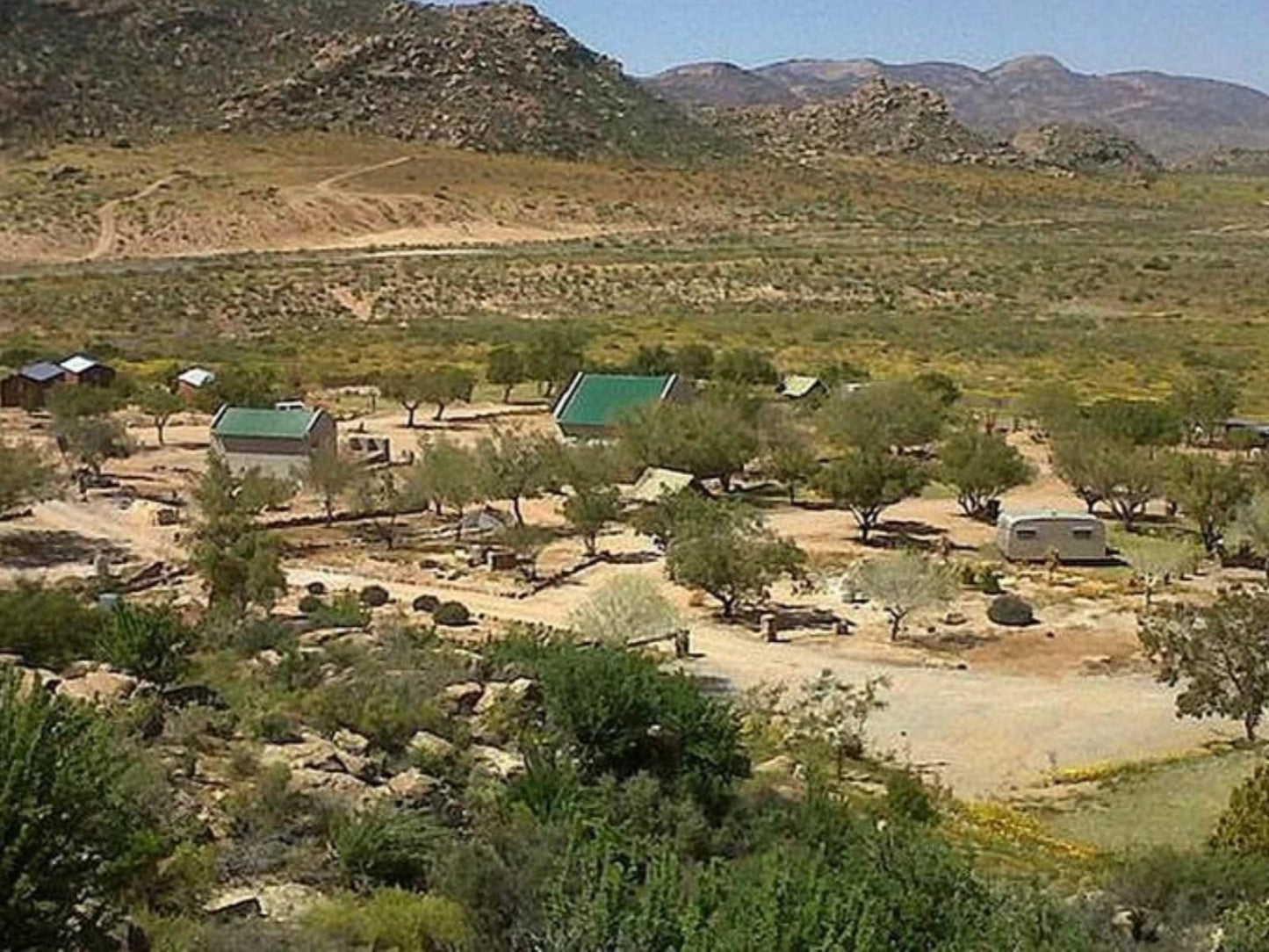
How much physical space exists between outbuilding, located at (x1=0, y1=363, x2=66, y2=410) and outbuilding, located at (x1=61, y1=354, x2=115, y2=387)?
0.85ft

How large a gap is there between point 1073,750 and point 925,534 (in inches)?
621

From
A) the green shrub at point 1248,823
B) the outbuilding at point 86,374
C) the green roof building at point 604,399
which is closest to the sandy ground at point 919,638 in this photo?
the green shrub at point 1248,823

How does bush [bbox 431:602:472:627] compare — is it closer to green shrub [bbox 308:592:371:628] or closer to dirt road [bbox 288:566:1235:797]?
dirt road [bbox 288:566:1235:797]

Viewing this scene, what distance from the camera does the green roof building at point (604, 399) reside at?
4891cm

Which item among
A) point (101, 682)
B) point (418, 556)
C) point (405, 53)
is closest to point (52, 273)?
point (405, 53)

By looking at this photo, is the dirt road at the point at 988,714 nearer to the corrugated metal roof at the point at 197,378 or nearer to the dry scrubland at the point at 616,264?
the corrugated metal roof at the point at 197,378

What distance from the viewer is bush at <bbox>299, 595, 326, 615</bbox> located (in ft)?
94.5

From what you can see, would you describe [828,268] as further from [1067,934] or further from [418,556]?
[1067,934]

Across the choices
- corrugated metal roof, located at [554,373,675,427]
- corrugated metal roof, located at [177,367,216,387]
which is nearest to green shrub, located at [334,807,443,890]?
corrugated metal roof, located at [554,373,675,427]

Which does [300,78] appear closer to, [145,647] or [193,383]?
[193,383]

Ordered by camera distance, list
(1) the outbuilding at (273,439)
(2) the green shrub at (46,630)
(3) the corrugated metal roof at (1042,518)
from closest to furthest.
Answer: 1. (2) the green shrub at (46,630)
2. (3) the corrugated metal roof at (1042,518)
3. (1) the outbuilding at (273,439)

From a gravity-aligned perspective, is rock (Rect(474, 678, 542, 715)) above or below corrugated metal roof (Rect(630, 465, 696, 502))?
above

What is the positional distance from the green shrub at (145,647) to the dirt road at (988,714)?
32.5 feet

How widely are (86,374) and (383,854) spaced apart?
4617cm
